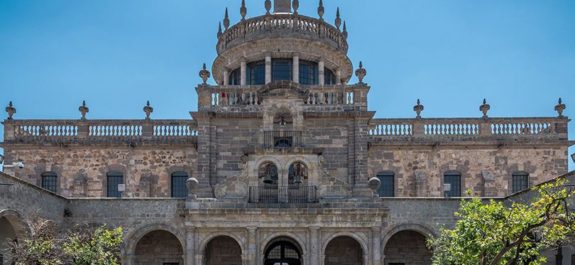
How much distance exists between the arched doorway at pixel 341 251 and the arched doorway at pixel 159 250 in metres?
6.53

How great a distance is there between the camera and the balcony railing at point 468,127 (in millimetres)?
35969

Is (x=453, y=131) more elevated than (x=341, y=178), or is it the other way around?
(x=453, y=131)

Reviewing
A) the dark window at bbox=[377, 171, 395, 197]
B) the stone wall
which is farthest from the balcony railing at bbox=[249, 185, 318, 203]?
the dark window at bbox=[377, 171, 395, 197]

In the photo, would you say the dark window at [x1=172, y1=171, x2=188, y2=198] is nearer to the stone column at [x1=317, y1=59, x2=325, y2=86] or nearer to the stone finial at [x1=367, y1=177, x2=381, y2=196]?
the stone column at [x1=317, y1=59, x2=325, y2=86]

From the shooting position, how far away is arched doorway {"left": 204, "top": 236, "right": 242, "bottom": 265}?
32219mm

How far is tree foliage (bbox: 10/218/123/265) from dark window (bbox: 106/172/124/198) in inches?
334

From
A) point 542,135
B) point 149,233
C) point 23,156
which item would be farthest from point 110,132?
point 542,135

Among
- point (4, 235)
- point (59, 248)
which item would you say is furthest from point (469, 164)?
point (4, 235)

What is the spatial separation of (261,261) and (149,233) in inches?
237

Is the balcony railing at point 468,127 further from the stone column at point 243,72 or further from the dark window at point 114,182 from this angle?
the dark window at point 114,182

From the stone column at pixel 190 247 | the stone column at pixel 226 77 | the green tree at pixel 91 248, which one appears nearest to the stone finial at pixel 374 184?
the stone column at pixel 190 247

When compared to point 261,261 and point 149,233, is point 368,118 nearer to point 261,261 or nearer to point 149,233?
point 261,261

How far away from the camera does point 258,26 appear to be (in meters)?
37.2

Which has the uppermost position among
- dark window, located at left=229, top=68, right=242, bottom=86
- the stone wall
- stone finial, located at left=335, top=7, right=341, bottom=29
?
stone finial, located at left=335, top=7, right=341, bottom=29
